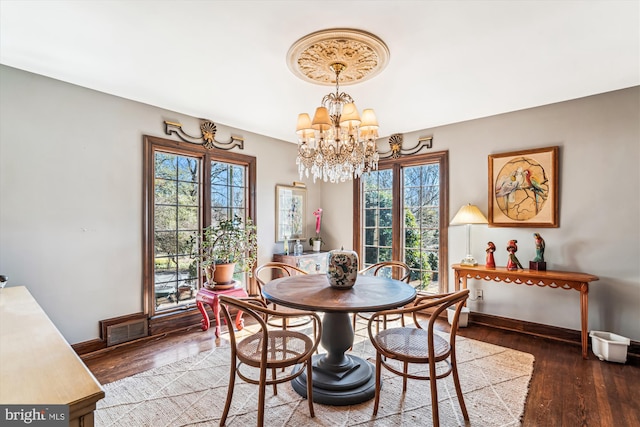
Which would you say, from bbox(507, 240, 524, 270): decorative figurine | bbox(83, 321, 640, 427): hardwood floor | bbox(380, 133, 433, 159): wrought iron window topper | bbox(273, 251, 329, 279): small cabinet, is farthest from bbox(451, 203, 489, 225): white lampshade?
bbox(273, 251, 329, 279): small cabinet

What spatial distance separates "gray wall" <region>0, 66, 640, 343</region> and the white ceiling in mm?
236

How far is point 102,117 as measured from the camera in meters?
3.09

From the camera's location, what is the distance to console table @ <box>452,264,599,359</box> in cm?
296

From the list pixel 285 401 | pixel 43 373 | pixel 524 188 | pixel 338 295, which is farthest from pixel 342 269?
pixel 524 188

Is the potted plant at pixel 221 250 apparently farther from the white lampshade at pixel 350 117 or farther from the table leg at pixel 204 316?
the white lampshade at pixel 350 117

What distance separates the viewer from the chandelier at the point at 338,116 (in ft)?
7.41

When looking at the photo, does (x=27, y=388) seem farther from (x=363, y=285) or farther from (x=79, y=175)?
(x=79, y=175)

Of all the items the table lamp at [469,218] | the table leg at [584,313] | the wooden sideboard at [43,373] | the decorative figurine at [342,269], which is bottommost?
the table leg at [584,313]

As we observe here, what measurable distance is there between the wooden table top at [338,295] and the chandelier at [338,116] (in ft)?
3.10

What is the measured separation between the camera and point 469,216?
3.68m

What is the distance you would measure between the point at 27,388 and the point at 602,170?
14.6ft

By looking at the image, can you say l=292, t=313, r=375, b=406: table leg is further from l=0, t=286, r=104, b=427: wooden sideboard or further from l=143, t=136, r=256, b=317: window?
l=143, t=136, r=256, b=317: window

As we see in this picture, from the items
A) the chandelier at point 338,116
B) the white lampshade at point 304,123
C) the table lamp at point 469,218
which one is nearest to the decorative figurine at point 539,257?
the table lamp at point 469,218

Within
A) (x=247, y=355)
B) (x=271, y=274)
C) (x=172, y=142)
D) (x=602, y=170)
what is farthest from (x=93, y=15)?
(x=602, y=170)
